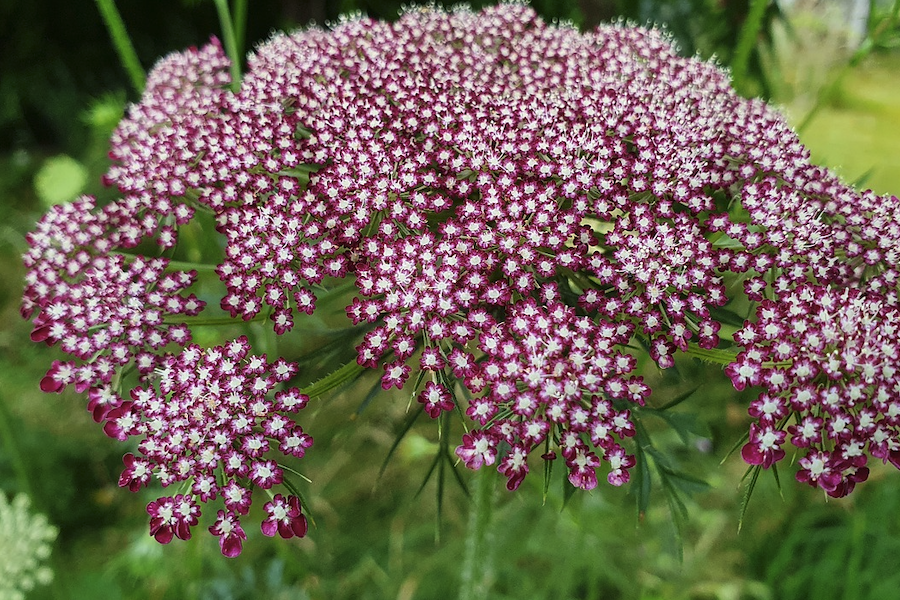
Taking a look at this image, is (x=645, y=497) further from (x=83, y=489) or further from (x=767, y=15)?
(x=83, y=489)

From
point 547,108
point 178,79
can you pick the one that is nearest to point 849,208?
point 547,108

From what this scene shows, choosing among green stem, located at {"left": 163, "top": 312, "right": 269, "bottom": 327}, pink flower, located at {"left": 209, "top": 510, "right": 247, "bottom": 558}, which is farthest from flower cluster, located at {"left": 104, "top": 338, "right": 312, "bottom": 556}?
green stem, located at {"left": 163, "top": 312, "right": 269, "bottom": 327}

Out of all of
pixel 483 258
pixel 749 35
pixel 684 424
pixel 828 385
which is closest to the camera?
pixel 828 385

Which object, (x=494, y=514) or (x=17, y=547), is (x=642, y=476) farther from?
(x=17, y=547)

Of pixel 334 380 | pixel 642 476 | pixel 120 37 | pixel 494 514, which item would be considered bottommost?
pixel 494 514

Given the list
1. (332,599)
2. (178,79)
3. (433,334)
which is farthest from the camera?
(332,599)

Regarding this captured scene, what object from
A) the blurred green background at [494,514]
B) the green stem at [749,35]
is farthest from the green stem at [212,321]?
the green stem at [749,35]

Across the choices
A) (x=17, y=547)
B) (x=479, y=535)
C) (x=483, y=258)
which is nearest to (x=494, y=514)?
(x=479, y=535)
